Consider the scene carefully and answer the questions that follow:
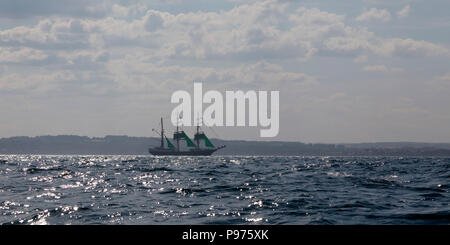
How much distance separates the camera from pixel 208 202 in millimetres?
20734

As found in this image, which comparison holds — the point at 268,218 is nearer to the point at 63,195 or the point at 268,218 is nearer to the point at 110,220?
the point at 110,220

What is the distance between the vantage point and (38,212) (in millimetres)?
18141

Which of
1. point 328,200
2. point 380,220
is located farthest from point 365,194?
point 380,220
